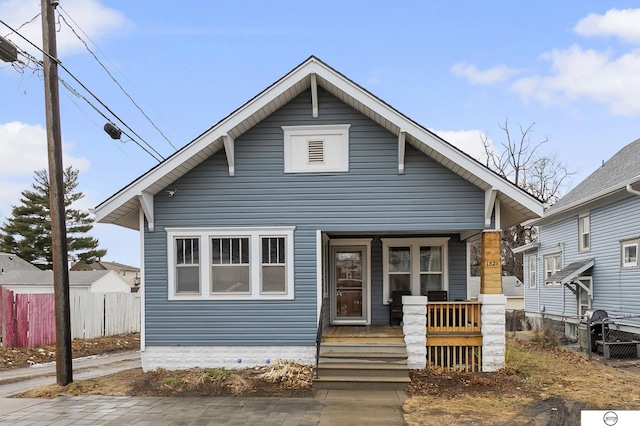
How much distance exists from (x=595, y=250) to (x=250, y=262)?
1190cm

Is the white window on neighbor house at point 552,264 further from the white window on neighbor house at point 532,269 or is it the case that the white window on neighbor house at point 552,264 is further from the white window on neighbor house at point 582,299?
the white window on neighbor house at point 582,299

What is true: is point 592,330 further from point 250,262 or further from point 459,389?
point 250,262

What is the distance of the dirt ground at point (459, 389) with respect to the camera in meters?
7.88

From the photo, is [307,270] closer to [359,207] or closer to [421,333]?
[359,207]

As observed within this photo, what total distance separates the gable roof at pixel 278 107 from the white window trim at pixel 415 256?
2.25 meters

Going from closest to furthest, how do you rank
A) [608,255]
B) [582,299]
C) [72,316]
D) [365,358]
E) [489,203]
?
1. [365,358]
2. [489,203]
3. [608,255]
4. [72,316]
5. [582,299]

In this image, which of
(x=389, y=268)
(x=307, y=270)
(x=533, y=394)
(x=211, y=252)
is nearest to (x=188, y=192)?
(x=211, y=252)

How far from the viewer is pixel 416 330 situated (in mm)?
10469

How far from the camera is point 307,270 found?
10.7m

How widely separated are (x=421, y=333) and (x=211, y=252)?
4.57 metres

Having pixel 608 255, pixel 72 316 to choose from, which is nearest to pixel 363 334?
pixel 608 255

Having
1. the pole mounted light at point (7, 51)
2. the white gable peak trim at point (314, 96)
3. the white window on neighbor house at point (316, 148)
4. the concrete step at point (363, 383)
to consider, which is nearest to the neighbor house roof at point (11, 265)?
the pole mounted light at point (7, 51)

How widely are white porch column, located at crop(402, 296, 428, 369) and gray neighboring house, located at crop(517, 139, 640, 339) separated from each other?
275 inches

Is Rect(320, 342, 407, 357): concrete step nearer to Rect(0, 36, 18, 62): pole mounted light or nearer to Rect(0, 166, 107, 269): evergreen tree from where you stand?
Rect(0, 36, 18, 62): pole mounted light
